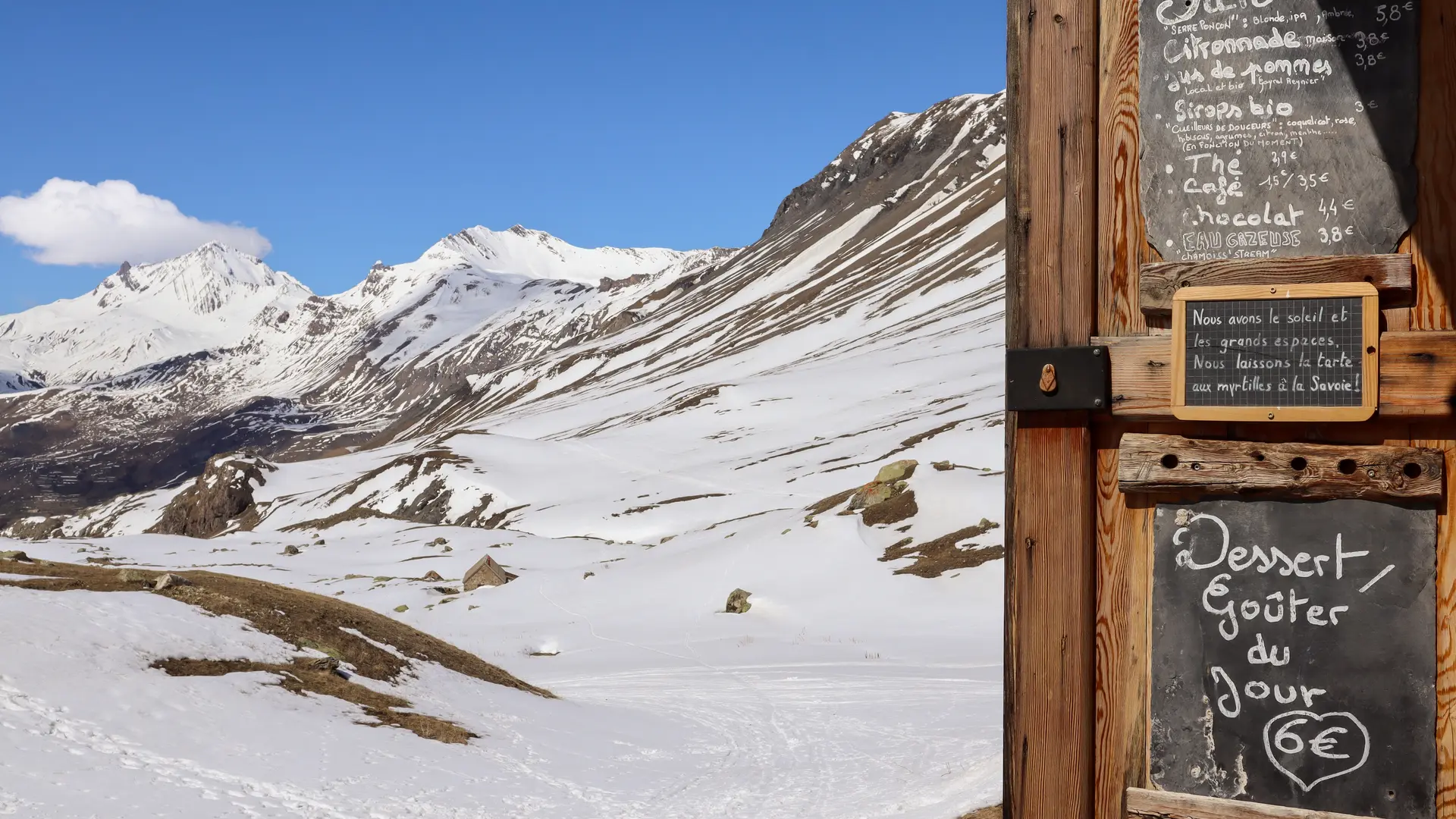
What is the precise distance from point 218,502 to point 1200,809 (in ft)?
313

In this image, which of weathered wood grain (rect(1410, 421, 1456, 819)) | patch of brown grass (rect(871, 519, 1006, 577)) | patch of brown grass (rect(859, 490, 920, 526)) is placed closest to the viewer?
weathered wood grain (rect(1410, 421, 1456, 819))

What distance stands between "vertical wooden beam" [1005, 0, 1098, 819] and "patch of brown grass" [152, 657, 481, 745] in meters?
10.0

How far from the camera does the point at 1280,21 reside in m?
4.38

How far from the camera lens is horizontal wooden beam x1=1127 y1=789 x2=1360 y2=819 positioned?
13.8ft

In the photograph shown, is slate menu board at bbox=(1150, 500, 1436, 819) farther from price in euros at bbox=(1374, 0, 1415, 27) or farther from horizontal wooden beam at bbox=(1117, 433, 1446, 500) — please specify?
price in euros at bbox=(1374, 0, 1415, 27)

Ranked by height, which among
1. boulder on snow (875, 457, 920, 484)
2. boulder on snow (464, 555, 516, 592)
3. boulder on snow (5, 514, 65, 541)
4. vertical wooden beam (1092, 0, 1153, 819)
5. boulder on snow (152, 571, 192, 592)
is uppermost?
boulder on snow (875, 457, 920, 484)

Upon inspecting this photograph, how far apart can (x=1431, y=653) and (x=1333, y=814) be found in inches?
29.8

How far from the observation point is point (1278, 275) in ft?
14.2

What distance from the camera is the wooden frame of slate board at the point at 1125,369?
411cm

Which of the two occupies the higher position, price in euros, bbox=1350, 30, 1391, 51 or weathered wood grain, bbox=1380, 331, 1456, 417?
price in euros, bbox=1350, 30, 1391, 51

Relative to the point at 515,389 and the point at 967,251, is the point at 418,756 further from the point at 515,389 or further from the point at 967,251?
the point at 515,389

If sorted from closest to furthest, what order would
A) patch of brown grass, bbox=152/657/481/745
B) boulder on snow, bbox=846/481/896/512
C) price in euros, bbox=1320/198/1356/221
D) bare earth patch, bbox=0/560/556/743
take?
price in euros, bbox=1320/198/1356/221 → patch of brown grass, bbox=152/657/481/745 → bare earth patch, bbox=0/560/556/743 → boulder on snow, bbox=846/481/896/512

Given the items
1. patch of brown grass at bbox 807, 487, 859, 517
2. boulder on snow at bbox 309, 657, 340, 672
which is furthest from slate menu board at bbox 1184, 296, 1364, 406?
patch of brown grass at bbox 807, 487, 859, 517

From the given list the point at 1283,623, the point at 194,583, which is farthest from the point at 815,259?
the point at 1283,623
